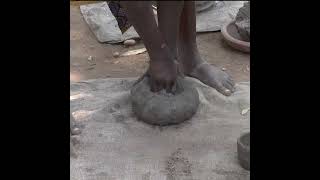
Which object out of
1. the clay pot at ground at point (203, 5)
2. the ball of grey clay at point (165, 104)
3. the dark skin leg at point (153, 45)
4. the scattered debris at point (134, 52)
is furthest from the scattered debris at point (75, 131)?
the clay pot at ground at point (203, 5)

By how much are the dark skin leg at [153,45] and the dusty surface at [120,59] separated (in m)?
0.99

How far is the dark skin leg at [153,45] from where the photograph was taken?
2262 millimetres

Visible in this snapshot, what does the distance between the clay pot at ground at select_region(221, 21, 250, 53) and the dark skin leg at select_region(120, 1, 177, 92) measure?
1274mm

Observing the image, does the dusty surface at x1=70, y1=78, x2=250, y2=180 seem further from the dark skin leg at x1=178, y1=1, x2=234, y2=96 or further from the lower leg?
the lower leg

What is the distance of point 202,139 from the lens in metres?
2.49

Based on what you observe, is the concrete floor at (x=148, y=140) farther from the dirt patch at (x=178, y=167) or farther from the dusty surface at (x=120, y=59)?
the dusty surface at (x=120, y=59)

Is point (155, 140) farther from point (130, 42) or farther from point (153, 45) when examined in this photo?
point (130, 42)

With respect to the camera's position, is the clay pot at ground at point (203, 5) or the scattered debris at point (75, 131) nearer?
the scattered debris at point (75, 131)

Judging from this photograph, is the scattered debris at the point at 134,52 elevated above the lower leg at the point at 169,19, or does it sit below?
below

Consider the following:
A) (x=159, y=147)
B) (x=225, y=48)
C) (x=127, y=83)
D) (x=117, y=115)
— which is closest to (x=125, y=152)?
(x=159, y=147)

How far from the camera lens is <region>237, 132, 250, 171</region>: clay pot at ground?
221cm

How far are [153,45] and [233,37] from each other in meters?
1.58
